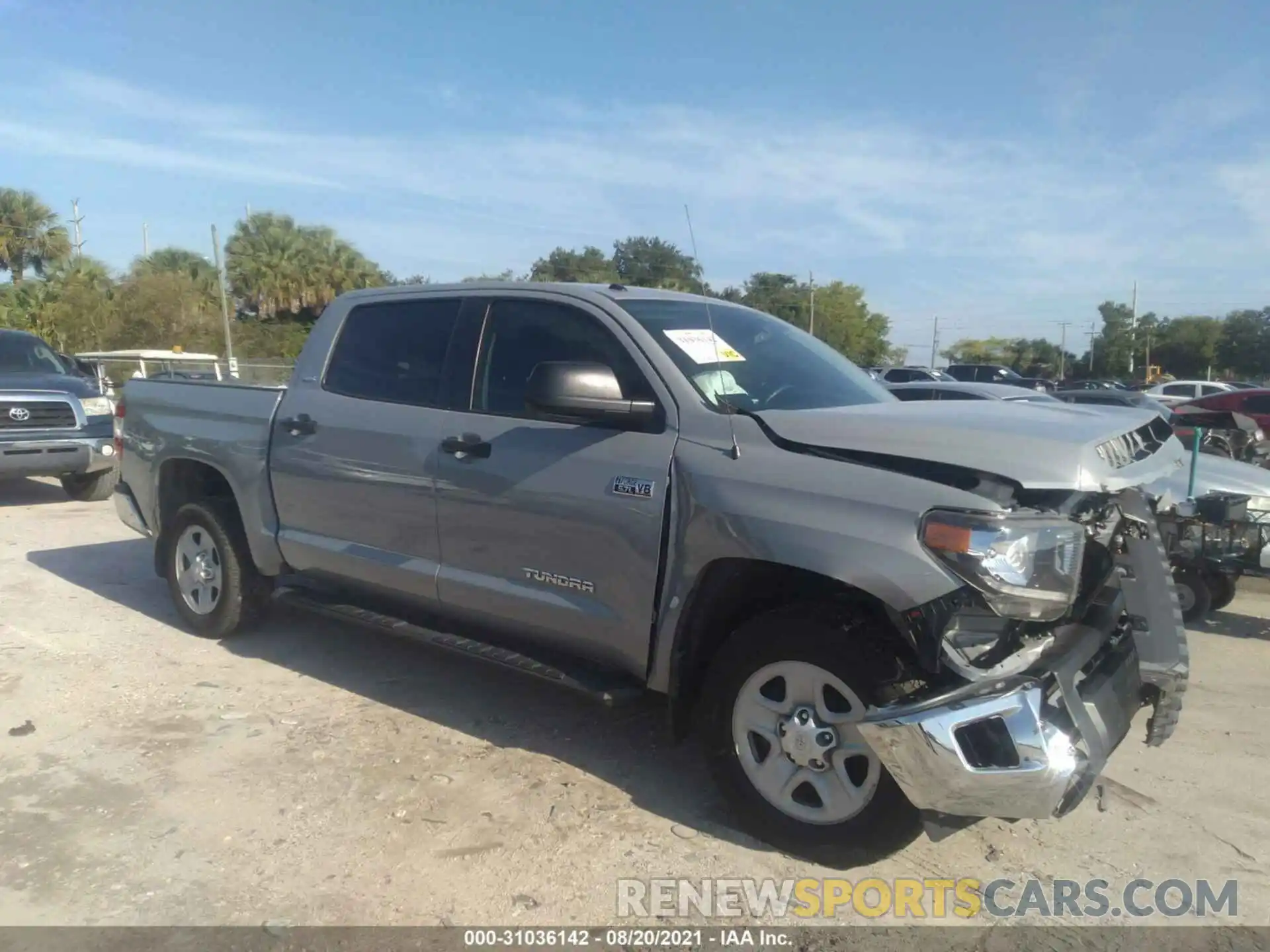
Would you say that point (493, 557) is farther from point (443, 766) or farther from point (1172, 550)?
point (1172, 550)

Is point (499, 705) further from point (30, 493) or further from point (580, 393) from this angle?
point (30, 493)

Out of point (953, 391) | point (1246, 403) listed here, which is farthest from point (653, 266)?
point (1246, 403)

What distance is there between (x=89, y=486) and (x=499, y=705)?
26.2 feet

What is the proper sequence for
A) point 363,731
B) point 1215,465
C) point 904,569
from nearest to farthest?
point 904,569 → point 363,731 → point 1215,465

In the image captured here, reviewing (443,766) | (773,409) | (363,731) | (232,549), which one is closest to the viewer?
(773,409)

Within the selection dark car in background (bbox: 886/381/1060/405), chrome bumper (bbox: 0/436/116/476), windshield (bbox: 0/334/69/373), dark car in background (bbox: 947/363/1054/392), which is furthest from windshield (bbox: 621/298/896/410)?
dark car in background (bbox: 947/363/1054/392)

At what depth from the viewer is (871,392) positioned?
4.45 m

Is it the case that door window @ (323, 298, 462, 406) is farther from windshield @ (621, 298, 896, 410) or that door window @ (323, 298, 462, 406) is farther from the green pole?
the green pole

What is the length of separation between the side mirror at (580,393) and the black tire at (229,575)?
101 inches

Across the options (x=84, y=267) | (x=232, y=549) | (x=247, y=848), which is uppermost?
(x=84, y=267)

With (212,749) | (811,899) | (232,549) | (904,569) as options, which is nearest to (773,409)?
(904,569)

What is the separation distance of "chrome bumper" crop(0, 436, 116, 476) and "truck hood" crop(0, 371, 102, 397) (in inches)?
21.2

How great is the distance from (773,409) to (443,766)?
6.34ft

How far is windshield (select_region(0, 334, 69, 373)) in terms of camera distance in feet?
35.2
